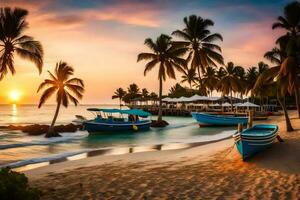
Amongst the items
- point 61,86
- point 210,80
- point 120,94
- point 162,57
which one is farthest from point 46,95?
point 120,94

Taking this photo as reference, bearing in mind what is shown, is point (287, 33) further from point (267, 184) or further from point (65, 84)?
point (267, 184)

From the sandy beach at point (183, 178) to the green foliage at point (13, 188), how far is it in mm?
2199

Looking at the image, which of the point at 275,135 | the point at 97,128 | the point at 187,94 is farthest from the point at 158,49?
the point at 187,94

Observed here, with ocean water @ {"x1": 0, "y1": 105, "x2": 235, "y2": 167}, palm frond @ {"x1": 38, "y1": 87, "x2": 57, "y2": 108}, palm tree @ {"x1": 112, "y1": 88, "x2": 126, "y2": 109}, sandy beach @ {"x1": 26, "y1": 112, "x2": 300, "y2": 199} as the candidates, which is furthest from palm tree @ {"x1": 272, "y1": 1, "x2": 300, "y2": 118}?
palm tree @ {"x1": 112, "y1": 88, "x2": 126, "y2": 109}

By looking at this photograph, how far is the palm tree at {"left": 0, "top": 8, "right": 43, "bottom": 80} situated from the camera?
65.6ft

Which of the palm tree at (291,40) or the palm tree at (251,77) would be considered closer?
the palm tree at (291,40)

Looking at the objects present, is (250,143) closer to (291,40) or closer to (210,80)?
(291,40)

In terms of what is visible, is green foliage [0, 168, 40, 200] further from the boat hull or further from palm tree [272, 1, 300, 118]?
the boat hull

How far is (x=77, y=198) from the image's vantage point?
30.5 feet

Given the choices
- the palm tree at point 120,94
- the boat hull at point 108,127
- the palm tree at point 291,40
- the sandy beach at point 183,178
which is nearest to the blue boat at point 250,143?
the sandy beach at point 183,178

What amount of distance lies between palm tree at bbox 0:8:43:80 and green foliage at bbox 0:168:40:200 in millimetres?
14062

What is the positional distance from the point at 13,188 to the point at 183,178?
6.10 meters

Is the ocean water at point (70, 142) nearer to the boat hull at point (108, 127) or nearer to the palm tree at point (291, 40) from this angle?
the boat hull at point (108, 127)

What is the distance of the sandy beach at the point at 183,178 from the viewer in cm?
933
